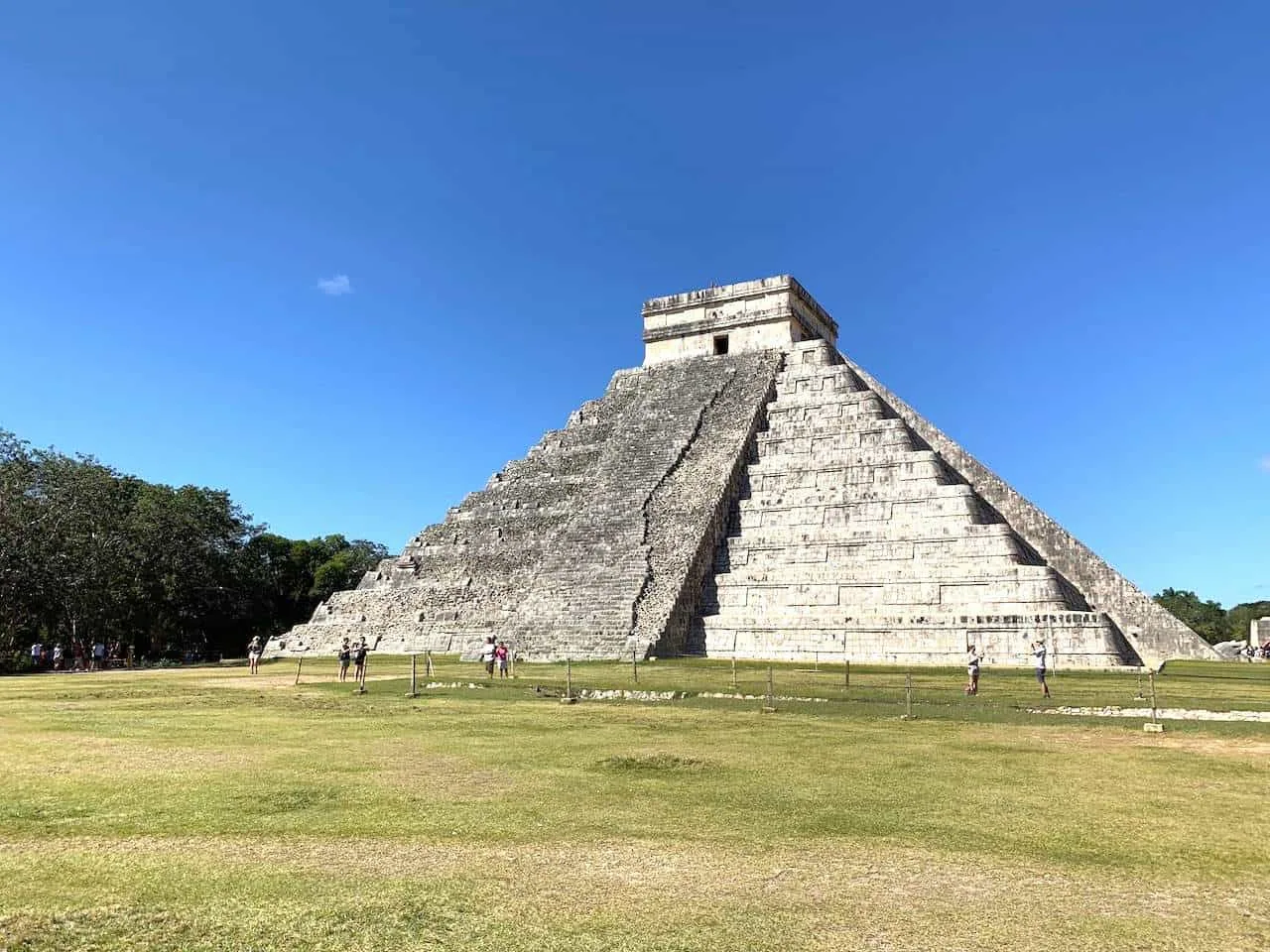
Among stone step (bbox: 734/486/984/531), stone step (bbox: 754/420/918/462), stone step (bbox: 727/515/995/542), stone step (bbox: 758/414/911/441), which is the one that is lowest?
stone step (bbox: 727/515/995/542)

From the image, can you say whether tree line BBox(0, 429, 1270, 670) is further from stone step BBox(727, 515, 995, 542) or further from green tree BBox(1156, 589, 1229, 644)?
stone step BBox(727, 515, 995, 542)

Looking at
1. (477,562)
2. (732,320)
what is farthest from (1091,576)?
(477,562)

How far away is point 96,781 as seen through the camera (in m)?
6.47

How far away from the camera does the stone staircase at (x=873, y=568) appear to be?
57.6 ft

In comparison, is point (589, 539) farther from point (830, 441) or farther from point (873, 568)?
point (873, 568)

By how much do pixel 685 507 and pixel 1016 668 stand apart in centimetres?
831

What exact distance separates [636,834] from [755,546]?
53.2 ft

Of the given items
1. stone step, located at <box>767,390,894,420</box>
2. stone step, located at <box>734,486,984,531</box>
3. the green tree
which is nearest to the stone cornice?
stone step, located at <box>767,390,894,420</box>

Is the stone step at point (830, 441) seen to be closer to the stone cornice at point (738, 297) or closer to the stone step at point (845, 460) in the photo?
the stone step at point (845, 460)

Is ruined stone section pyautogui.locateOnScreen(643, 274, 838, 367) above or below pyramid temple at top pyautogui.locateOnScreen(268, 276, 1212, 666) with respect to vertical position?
above

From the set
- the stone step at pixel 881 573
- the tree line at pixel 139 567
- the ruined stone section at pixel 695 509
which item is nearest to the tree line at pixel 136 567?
the tree line at pixel 139 567

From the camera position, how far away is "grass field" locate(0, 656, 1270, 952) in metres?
3.75

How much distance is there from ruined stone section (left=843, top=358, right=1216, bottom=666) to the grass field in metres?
11.1

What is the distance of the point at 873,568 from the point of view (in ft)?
63.5
